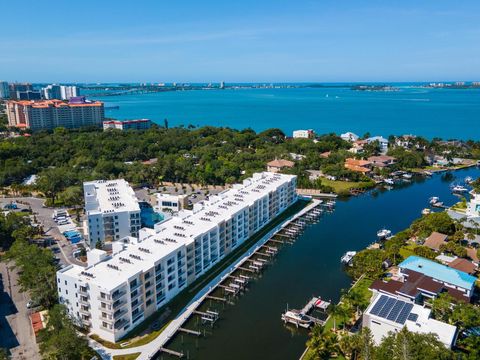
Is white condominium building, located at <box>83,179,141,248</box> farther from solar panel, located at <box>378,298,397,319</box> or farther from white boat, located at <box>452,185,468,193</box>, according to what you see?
white boat, located at <box>452,185,468,193</box>

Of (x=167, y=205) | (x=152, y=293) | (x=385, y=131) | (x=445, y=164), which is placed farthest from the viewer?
(x=385, y=131)

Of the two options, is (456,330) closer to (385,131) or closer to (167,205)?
(167,205)

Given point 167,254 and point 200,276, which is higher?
point 167,254

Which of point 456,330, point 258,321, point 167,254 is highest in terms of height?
point 167,254

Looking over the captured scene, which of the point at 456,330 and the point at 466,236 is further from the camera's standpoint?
the point at 466,236

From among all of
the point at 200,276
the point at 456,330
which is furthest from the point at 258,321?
the point at 456,330

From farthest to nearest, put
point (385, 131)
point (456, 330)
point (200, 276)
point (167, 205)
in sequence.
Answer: point (385, 131)
point (167, 205)
point (200, 276)
point (456, 330)

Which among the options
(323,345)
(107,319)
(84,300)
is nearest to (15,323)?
(84,300)

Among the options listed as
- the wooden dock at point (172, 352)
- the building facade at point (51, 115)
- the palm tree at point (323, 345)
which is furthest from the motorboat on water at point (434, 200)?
the building facade at point (51, 115)
